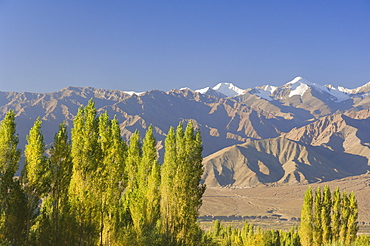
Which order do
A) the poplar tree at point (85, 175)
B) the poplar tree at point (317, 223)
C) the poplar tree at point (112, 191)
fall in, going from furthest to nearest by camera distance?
the poplar tree at point (317, 223)
the poplar tree at point (112, 191)
the poplar tree at point (85, 175)

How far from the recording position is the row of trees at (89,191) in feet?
99.7

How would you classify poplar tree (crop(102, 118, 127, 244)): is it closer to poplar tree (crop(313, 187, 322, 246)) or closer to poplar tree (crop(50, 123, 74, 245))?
poplar tree (crop(50, 123, 74, 245))

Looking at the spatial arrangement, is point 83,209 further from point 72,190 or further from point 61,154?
point 61,154

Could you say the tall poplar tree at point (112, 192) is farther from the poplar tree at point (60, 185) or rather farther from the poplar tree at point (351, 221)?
the poplar tree at point (351, 221)

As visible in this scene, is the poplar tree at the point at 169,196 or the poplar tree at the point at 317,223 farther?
the poplar tree at the point at 317,223

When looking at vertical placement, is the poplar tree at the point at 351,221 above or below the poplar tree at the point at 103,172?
below

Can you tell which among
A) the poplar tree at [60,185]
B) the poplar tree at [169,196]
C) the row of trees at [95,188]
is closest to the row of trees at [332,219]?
the row of trees at [95,188]

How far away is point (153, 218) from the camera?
43.8 metres

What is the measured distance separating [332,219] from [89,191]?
4133cm

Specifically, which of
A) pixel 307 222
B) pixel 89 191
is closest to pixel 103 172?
pixel 89 191

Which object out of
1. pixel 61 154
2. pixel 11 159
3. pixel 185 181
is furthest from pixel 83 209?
pixel 185 181

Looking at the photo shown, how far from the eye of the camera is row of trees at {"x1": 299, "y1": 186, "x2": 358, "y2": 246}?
2288 inches

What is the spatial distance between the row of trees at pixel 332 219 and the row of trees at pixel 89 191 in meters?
25.9

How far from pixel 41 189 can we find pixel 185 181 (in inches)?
571
